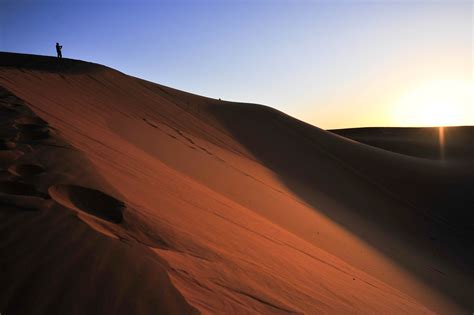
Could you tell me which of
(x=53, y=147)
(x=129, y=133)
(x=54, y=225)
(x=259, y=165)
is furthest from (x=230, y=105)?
(x=54, y=225)

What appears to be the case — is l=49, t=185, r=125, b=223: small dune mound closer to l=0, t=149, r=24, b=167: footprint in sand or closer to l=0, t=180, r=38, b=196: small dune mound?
l=0, t=180, r=38, b=196: small dune mound

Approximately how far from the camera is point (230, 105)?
1923 cm

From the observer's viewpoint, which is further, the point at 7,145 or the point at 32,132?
the point at 32,132

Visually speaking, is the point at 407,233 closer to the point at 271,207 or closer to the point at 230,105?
the point at 271,207

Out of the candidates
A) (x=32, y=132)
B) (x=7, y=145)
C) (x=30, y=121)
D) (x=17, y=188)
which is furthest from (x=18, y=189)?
(x=30, y=121)

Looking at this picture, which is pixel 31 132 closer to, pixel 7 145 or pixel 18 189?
pixel 7 145

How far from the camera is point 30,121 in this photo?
17.0 feet

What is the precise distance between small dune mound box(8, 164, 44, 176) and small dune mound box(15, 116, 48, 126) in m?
1.65

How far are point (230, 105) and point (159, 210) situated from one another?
15.6m

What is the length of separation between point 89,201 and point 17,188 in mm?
565

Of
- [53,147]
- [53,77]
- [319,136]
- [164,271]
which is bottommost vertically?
[164,271]

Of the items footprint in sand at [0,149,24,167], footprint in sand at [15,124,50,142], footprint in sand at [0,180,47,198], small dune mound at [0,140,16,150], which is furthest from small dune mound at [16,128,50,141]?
footprint in sand at [0,180,47,198]

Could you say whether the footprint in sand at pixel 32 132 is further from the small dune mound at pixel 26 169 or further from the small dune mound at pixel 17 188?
the small dune mound at pixel 17 188

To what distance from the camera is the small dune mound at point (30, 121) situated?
16.5ft
